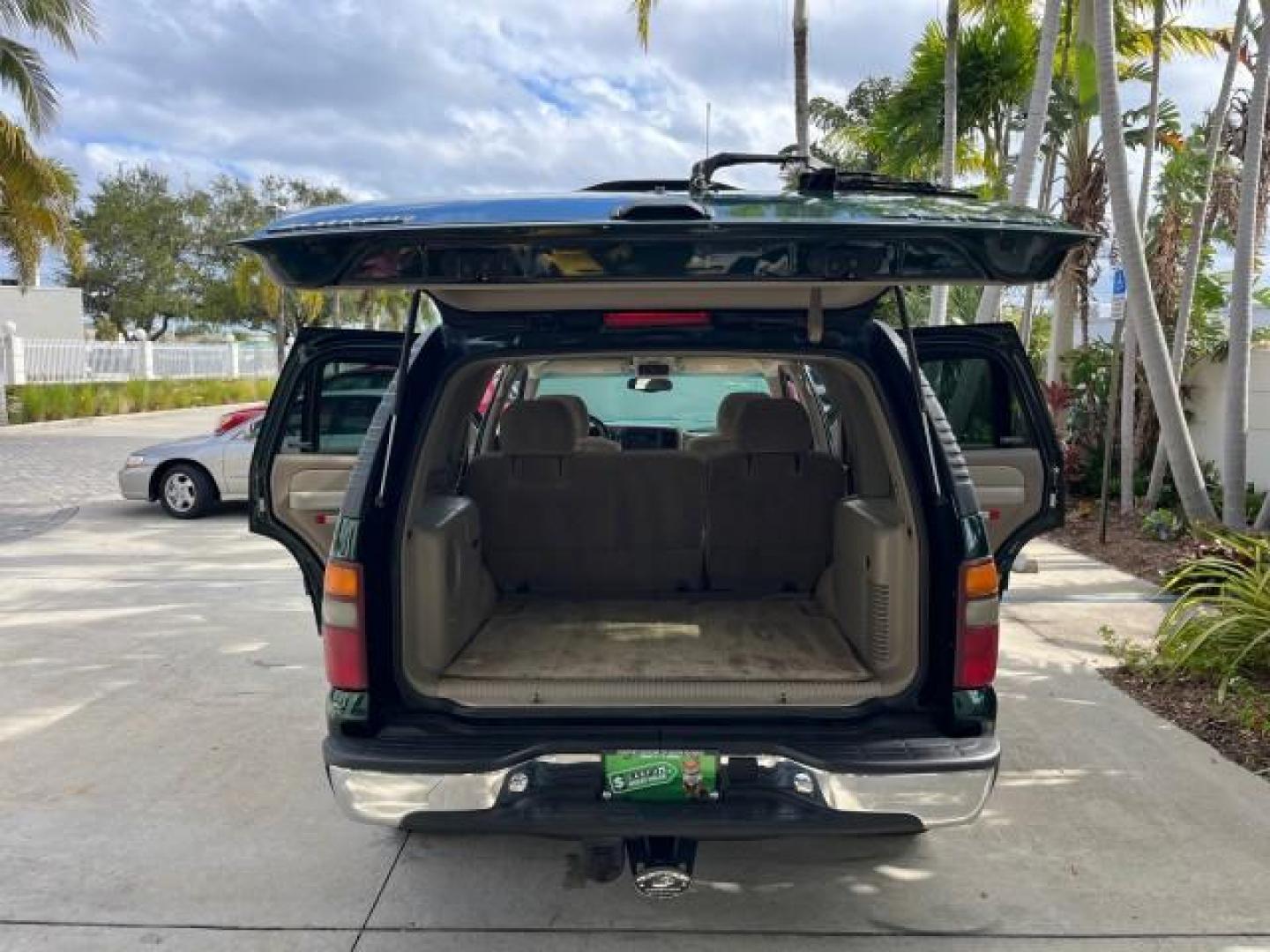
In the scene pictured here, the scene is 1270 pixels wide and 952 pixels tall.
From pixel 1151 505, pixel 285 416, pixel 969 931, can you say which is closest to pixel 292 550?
pixel 285 416

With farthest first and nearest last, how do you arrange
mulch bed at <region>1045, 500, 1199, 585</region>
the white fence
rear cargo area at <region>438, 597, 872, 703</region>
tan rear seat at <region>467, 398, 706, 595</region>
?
the white fence, mulch bed at <region>1045, 500, 1199, 585</region>, tan rear seat at <region>467, 398, 706, 595</region>, rear cargo area at <region>438, 597, 872, 703</region>

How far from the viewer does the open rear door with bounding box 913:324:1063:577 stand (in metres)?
4.03

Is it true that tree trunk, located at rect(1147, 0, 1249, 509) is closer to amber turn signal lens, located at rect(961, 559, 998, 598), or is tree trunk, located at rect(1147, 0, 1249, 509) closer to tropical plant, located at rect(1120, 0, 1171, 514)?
tropical plant, located at rect(1120, 0, 1171, 514)

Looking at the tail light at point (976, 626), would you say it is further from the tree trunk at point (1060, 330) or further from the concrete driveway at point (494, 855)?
the tree trunk at point (1060, 330)

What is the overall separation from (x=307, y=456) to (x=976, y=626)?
8.71 ft

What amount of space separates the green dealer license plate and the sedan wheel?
8.97m

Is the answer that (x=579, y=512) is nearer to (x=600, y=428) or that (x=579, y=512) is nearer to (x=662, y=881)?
(x=662, y=881)

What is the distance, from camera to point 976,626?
3.02 meters

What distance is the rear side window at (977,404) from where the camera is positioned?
4410 millimetres

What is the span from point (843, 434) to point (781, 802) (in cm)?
212

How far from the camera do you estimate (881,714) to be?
3.16 meters

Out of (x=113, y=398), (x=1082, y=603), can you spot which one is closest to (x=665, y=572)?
(x=1082, y=603)

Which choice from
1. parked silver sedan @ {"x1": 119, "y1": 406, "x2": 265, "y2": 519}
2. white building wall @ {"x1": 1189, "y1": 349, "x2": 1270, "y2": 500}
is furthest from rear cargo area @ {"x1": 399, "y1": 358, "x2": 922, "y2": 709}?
parked silver sedan @ {"x1": 119, "y1": 406, "x2": 265, "y2": 519}

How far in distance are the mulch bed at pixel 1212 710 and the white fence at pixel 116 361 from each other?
21171 mm
